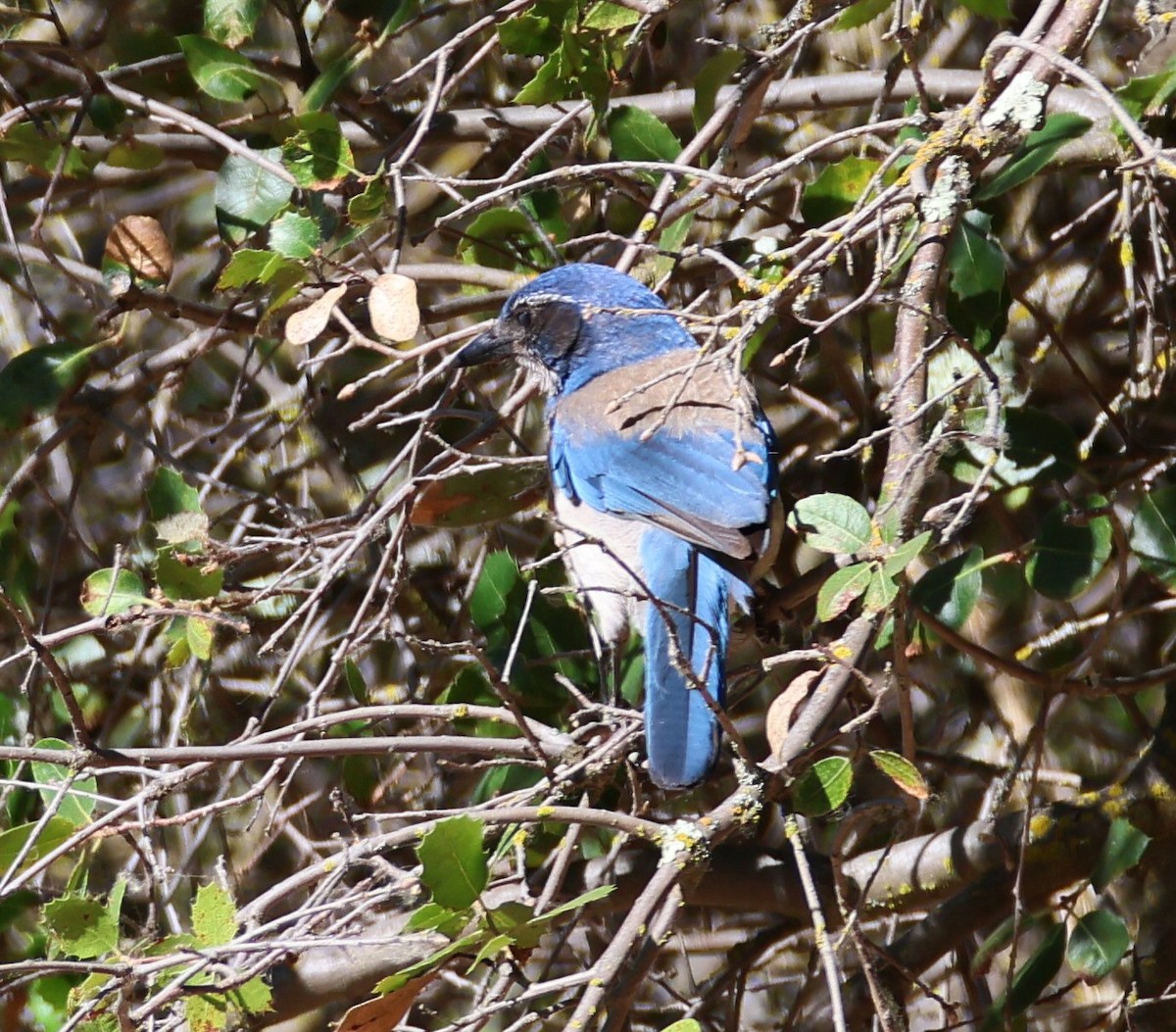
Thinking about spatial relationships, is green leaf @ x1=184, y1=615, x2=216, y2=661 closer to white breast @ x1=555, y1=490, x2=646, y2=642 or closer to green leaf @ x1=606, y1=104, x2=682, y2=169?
white breast @ x1=555, y1=490, x2=646, y2=642

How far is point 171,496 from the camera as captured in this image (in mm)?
2900

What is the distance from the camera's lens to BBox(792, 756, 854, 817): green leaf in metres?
2.12

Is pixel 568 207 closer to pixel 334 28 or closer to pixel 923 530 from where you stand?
pixel 334 28

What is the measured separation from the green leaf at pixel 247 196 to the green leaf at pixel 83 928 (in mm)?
1574

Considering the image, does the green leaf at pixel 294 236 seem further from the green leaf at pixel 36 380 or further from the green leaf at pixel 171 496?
the green leaf at pixel 36 380

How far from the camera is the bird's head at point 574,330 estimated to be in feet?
10.5

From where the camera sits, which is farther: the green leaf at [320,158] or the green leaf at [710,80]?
the green leaf at [710,80]

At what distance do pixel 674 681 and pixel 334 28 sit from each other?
271 cm

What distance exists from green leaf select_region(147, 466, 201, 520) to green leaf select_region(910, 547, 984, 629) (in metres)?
1.46

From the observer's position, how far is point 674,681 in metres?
2.58

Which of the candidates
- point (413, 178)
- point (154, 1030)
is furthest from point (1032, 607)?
point (154, 1030)

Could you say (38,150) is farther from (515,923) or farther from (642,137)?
(515,923)

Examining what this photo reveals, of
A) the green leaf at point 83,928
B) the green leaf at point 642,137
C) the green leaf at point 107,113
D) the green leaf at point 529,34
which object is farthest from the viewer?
the green leaf at point 107,113

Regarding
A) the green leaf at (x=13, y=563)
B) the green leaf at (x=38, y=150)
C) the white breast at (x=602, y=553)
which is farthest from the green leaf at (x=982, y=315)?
the green leaf at (x=13, y=563)
